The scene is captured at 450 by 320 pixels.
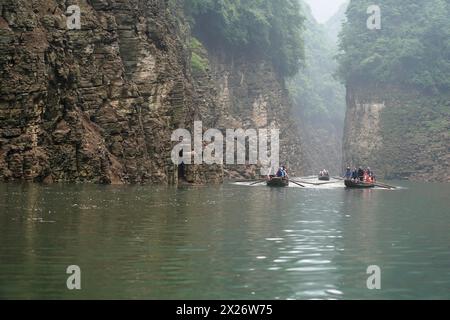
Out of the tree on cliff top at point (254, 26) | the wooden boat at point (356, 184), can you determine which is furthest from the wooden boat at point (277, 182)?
the tree on cliff top at point (254, 26)

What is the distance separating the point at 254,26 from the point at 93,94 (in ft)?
171

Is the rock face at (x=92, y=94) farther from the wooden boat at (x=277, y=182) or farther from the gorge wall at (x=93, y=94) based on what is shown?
the wooden boat at (x=277, y=182)

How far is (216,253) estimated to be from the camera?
15320 mm

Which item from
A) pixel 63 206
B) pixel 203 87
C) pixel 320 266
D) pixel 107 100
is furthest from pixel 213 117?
pixel 320 266

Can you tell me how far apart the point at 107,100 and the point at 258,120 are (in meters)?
50.8

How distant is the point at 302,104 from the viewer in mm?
162500

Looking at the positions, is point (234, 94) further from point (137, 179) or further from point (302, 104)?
point (302, 104)

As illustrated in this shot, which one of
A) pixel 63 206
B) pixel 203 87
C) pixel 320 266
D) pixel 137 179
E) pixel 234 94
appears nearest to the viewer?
pixel 320 266

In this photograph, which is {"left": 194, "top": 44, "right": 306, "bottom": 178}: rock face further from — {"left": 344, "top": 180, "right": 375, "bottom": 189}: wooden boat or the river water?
the river water

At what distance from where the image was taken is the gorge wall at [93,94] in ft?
154

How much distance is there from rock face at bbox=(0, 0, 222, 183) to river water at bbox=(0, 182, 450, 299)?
21.0m

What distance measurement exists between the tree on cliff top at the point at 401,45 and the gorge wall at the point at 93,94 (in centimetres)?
5035
